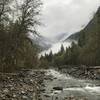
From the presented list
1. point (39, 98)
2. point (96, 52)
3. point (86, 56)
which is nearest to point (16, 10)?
point (39, 98)

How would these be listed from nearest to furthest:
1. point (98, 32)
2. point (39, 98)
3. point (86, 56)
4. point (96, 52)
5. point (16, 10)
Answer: point (39, 98)
point (16, 10)
point (98, 32)
point (96, 52)
point (86, 56)

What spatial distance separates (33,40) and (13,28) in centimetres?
393

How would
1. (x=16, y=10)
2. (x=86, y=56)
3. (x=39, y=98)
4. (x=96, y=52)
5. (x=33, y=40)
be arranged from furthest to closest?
(x=86, y=56) < (x=96, y=52) < (x=33, y=40) < (x=16, y=10) < (x=39, y=98)

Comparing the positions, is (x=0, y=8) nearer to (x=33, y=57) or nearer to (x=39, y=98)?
(x=39, y=98)

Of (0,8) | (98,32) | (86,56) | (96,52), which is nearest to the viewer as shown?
(0,8)

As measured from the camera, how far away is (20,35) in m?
41.2

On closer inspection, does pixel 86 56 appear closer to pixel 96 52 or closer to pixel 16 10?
pixel 96 52

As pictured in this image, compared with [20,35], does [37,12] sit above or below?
above

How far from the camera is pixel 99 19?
6794 cm

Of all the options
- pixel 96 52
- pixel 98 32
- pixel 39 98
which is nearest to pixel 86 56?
pixel 96 52

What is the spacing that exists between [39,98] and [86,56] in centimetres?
6711

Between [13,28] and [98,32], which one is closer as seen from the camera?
[13,28]

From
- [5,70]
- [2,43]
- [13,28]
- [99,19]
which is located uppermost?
[99,19]

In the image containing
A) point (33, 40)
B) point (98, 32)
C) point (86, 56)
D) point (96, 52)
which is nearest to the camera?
point (33, 40)
